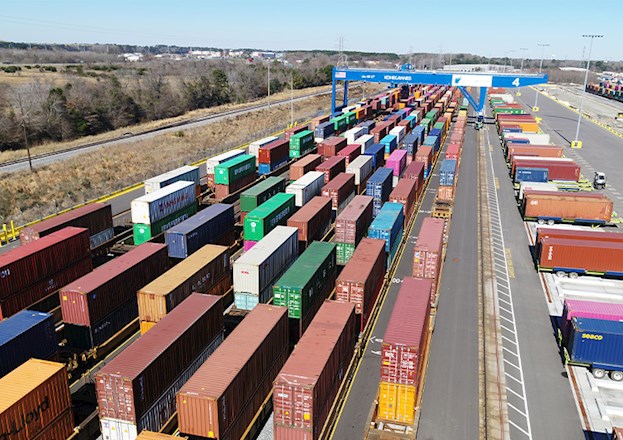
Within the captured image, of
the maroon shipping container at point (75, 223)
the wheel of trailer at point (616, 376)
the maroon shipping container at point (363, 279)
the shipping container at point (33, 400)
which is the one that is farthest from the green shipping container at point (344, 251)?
the shipping container at point (33, 400)

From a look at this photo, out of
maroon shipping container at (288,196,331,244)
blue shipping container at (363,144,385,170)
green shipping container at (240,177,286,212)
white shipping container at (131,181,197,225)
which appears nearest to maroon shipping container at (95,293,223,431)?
maroon shipping container at (288,196,331,244)

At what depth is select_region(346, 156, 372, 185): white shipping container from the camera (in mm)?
57500

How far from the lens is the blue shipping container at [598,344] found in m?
27.8

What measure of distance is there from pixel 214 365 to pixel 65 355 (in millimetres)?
11573

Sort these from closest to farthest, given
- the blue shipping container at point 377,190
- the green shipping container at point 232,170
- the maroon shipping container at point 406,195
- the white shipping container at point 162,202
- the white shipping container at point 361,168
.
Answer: the white shipping container at point 162,202 < the maroon shipping container at point 406,195 < the blue shipping container at point 377,190 < the green shipping container at point 232,170 < the white shipping container at point 361,168

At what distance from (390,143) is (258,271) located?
51.9 meters

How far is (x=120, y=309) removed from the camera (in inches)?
1180

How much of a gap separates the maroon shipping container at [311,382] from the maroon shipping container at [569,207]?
123 ft

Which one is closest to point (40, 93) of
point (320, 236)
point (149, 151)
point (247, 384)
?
point (149, 151)

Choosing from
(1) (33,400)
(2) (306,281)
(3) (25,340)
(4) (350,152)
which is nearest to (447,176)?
(4) (350,152)

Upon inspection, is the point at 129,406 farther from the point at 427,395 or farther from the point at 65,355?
the point at 427,395

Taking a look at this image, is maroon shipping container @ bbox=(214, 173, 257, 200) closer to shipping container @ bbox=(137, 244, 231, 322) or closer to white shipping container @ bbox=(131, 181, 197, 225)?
white shipping container @ bbox=(131, 181, 197, 225)

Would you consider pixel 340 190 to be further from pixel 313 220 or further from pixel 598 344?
pixel 598 344

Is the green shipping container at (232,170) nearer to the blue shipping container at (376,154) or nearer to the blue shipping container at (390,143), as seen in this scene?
the blue shipping container at (376,154)
